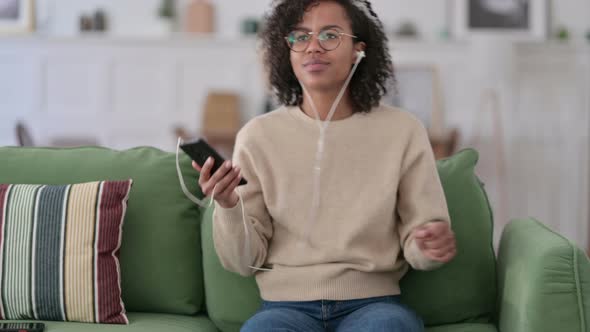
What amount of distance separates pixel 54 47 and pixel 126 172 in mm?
3297

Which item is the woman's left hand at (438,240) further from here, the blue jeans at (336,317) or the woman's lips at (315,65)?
the woman's lips at (315,65)

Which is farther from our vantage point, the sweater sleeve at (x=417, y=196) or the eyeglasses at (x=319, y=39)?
the eyeglasses at (x=319, y=39)

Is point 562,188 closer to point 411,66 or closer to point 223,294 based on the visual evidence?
point 411,66

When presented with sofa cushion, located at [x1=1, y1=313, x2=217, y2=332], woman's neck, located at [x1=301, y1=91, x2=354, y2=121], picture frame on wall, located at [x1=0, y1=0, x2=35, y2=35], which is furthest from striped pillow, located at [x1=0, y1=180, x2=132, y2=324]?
picture frame on wall, located at [x1=0, y1=0, x2=35, y2=35]

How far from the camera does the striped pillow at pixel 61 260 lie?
66.6 inches

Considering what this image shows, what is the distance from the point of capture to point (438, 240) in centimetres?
153

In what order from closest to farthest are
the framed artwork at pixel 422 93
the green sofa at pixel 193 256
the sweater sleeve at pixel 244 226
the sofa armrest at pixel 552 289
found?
the sofa armrest at pixel 552 289, the sweater sleeve at pixel 244 226, the green sofa at pixel 193 256, the framed artwork at pixel 422 93

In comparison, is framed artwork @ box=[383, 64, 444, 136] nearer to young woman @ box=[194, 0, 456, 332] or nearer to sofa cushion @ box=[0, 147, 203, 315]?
young woman @ box=[194, 0, 456, 332]

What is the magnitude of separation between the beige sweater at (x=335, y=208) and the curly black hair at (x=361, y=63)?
0.30ft

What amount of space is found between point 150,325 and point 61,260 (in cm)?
26

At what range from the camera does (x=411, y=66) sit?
4836mm

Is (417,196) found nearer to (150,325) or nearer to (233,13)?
(150,325)

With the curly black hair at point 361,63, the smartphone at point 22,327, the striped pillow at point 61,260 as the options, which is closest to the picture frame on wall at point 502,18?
the curly black hair at point 361,63

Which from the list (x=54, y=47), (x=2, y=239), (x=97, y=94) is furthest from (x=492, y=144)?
(x=2, y=239)
